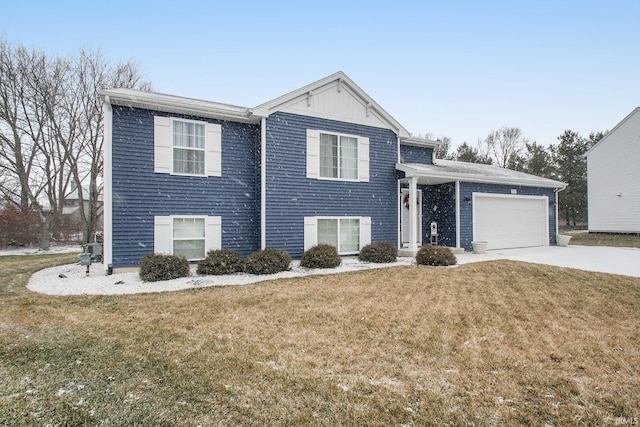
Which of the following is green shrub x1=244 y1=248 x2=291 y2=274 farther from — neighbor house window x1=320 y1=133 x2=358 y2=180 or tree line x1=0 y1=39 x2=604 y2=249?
tree line x1=0 y1=39 x2=604 y2=249

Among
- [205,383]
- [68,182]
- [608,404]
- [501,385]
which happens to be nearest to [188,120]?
[205,383]

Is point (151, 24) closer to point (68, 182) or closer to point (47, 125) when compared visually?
point (47, 125)

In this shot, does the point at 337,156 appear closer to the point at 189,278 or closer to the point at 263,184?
the point at 263,184

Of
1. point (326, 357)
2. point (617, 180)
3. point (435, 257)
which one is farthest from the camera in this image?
point (617, 180)

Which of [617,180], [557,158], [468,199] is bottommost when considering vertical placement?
[468,199]

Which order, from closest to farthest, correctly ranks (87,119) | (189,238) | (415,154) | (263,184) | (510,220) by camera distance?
(189,238) < (263,184) < (510,220) < (415,154) < (87,119)

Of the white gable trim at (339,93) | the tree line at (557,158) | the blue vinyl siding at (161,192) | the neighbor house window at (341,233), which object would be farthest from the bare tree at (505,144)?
the blue vinyl siding at (161,192)

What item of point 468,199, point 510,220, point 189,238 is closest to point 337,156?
point 189,238

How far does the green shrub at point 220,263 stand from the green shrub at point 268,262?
0.97 ft

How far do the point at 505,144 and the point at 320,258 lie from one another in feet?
131

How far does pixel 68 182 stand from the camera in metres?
22.6

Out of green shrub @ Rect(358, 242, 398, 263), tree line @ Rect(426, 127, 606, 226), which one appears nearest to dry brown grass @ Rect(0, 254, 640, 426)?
green shrub @ Rect(358, 242, 398, 263)

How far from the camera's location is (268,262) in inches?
361

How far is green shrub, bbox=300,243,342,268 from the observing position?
986cm
